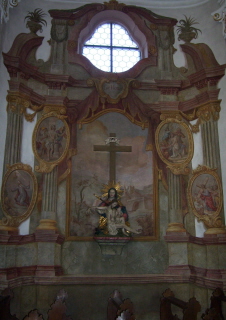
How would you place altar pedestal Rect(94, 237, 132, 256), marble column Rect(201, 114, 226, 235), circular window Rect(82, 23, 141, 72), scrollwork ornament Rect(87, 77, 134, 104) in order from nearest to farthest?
altar pedestal Rect(94, 237, 132, 256), marble column Rect(201, 114, 226, 235), scrollwork ornament Rect(87, 77, 134, 104), circular window Rect(82, 23, 141, 72)

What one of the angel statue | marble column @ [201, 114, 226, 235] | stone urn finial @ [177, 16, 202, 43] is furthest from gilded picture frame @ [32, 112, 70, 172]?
stone urn finial @ [177, 16, 202, 43]

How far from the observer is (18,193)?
27.6ft

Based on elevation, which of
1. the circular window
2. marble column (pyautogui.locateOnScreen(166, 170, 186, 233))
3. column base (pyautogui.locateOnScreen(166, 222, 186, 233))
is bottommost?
column base (pyautogui.locateOnScreen(166, 222, 186, 233))

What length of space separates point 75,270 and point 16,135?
3434 millimetres

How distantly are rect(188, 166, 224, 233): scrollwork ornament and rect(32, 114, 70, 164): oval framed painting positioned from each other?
129 inches

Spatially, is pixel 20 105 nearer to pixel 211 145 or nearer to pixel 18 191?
pixel 18 191

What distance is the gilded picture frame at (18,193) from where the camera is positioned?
8211mm

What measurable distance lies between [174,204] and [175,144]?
5.00ft

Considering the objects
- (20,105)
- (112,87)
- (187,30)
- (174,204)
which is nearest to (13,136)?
(20,105)

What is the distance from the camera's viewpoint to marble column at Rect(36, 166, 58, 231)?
840cm

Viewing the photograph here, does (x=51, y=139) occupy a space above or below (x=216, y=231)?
above

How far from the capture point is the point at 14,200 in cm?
835

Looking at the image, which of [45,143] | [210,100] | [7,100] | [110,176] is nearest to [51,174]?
[45,143]

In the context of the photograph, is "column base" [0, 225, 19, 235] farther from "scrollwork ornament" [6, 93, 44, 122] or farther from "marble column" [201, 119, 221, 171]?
"marble column" [201, 119, 221, 171]
